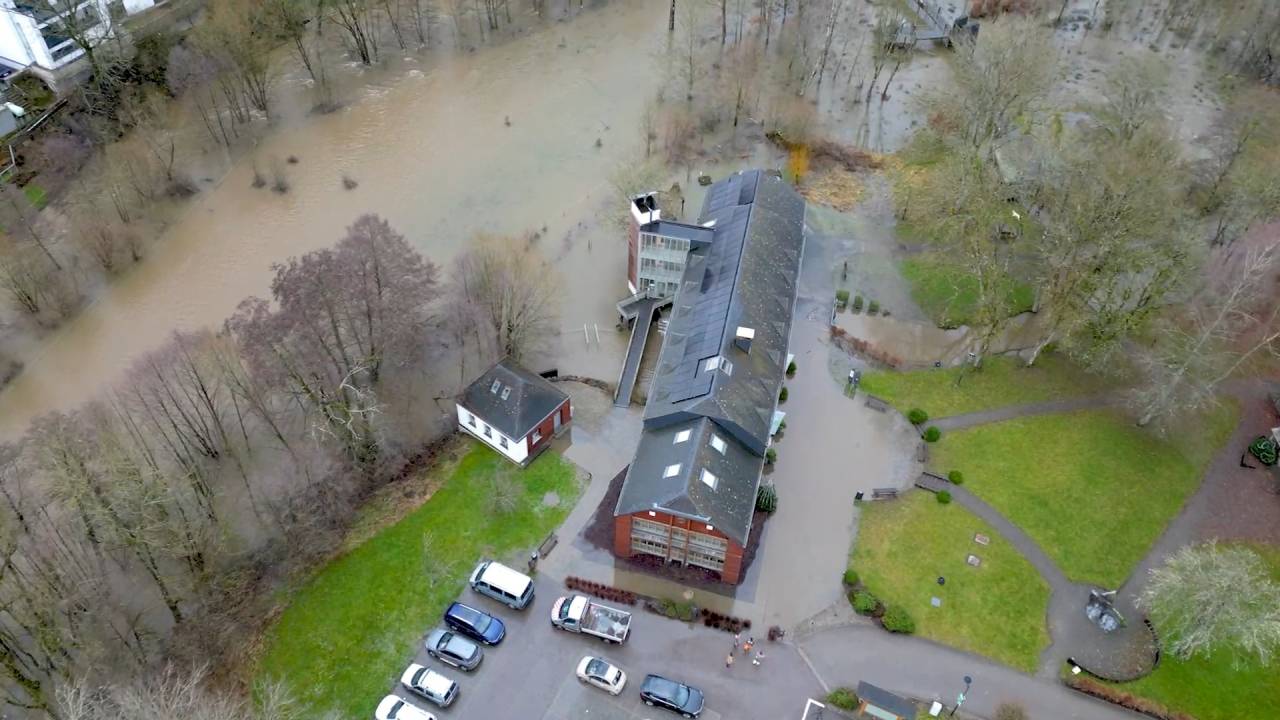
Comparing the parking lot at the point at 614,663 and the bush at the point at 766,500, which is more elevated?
the bush at the point at 766,500

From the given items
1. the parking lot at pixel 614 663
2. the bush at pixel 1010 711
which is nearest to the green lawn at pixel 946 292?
the bush at pixel 1010 711

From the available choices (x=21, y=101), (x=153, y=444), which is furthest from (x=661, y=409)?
(x=21, y=101)

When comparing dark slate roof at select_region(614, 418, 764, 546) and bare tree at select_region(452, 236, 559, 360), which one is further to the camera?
bare tree at select_region(452, 236, 559, 360)

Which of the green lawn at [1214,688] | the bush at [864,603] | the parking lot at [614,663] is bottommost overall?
the green lawn at [1214,688]

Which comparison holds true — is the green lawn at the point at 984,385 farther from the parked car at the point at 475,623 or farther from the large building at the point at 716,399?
the parked car at the point at 475,623

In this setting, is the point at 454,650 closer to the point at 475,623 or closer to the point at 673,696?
the point at 475,623

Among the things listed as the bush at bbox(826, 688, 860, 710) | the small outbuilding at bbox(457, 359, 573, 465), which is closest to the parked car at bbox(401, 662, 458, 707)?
the small outbuilding at bbox(457, 359, 573, 465)

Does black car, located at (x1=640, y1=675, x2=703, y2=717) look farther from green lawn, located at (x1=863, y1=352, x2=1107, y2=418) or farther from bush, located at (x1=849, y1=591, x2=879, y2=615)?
green lawn, located at (x1=863, y1=352, x2=1107, y2=418)
